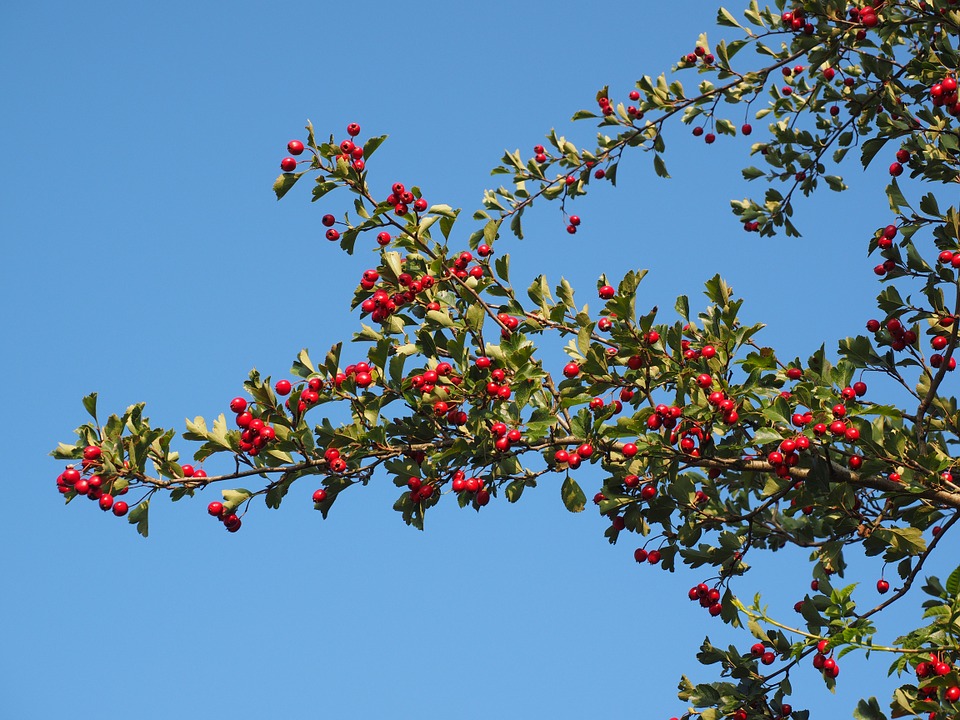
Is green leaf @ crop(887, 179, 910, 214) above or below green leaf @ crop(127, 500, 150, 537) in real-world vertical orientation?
Answer: above

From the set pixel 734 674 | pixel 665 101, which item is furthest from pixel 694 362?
pixel 665 101

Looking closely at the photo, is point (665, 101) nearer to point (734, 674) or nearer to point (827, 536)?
point (827, 536)

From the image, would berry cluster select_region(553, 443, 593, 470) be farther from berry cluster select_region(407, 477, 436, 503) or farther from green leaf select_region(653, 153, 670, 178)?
green leaf select_region(653, 153, 670, 178)

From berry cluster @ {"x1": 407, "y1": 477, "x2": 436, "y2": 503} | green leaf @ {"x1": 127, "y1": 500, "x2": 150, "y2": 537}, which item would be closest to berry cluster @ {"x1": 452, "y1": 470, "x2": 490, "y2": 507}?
berry cluster @ {"x1": 407, "y1": 477, "x2": 436, "y2": 503}

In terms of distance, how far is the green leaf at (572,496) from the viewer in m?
4.95

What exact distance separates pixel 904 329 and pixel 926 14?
233cm

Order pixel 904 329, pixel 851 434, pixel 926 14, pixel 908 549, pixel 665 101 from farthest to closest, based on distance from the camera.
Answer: pixel 665 101 → pixel 926 14 → pixel 904 329 → pixel 908 549 → pixel 851 434

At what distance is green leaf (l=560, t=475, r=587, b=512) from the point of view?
4945 mm

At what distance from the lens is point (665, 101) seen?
8047 millimetres

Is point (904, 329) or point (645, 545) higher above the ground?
point (904, 329)

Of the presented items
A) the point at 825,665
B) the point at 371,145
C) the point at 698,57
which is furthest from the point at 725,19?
the point at 825,665

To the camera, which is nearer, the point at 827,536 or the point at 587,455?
the point at 587,455

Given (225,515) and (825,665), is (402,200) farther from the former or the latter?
(825,665)

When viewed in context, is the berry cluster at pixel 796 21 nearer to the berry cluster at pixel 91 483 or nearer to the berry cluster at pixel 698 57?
the berry cluster at pixel 698 57
